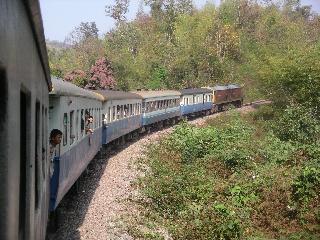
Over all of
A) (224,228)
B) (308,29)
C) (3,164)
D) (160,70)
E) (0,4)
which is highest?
(308,29)

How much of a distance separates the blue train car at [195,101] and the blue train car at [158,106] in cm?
115

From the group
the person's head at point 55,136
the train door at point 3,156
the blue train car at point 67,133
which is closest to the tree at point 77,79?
the blue train car at point 67,133

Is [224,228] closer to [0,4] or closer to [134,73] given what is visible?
[0,4]

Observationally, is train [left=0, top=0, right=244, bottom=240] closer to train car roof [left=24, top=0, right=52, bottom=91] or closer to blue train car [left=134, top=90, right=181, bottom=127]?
train car roof [left=24, top=0, right=52, bottom=91]

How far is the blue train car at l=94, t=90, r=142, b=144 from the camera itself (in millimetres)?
19359

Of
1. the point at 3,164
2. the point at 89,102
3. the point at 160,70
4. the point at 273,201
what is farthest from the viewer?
the point at 160,70

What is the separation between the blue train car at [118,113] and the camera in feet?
63.5

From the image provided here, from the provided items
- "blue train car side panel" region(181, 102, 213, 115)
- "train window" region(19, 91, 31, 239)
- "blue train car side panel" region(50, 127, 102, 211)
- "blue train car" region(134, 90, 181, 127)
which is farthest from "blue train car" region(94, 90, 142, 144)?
"train window" region(19, 91, 31, 239)

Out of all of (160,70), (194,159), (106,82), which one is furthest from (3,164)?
(160,70)

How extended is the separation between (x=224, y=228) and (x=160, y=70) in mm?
49418

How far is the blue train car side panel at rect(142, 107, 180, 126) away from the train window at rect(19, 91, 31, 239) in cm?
2545

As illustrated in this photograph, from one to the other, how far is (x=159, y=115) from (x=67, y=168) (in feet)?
74.9

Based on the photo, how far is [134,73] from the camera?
6328 cm

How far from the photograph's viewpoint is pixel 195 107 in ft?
136
